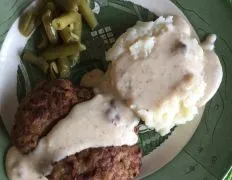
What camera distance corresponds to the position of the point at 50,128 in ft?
13.5

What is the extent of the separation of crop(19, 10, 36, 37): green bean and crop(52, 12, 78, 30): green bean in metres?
0.23

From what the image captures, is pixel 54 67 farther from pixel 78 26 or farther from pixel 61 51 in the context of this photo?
pixel 78 26

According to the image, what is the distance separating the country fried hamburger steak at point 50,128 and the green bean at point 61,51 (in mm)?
261

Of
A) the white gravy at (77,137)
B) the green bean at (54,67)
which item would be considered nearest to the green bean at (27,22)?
the green bean at (54,67)

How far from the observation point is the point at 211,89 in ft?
→ 14.7

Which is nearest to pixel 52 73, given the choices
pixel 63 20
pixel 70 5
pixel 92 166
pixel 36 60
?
pixel 36 60

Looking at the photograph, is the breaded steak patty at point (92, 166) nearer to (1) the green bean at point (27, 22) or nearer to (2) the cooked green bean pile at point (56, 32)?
(2) the cooked green bean pile at point (56, 32)

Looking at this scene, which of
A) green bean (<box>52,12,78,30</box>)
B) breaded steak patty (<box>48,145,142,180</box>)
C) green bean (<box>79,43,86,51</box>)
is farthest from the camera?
green bean (<box>79,43,86,51</box>)

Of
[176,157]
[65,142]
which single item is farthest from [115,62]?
[176,157]

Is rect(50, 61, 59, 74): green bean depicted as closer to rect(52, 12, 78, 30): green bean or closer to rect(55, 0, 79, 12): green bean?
rect(52, 12, 78, 30): green bean

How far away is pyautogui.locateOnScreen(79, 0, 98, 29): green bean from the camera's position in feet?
14.3

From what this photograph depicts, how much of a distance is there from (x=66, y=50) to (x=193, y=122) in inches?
57.7

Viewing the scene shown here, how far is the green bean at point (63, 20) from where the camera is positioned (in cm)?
422

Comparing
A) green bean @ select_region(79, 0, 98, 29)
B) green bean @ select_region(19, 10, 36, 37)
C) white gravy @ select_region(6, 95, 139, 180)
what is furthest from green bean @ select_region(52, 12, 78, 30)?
white gravy @ select_region(6, 95, 139, 180)
